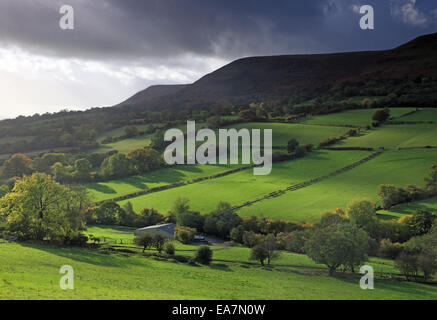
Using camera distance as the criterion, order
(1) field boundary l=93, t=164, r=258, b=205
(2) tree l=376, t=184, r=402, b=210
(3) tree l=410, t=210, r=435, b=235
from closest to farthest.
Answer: (3) tree l=410, t=210, r=435, b=235, (2) tree l=376, t=184, r=402, b=210, (1) field boundary l=93, t=164, r=258, b=205

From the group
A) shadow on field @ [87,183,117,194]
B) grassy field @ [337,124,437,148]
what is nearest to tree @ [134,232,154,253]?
shadow on field @ [87,183,117,194]

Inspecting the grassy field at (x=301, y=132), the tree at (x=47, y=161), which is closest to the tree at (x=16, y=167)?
the tree at (x=47, y=161)

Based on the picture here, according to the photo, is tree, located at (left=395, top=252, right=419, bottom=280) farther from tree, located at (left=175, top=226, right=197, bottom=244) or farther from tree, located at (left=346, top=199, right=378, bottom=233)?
tree, located at (left=175, top=226, right=197, bottom=244)

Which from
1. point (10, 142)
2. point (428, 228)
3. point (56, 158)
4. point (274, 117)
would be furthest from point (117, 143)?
point (428, 228)

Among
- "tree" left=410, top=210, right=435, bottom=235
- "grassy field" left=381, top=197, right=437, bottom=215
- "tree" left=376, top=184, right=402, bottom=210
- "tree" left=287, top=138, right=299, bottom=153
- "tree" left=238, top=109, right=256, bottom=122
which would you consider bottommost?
"tree" left=410, top=210, right=435, bottom=235

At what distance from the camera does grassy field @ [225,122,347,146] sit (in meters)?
112

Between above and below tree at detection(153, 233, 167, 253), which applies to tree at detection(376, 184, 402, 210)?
above

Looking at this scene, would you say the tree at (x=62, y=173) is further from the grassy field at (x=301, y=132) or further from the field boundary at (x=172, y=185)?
the grassy field at (x=301, y=132)

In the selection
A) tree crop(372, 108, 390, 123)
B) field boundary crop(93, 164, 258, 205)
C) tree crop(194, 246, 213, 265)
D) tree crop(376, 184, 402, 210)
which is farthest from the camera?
tree crop(372, 108, 390, 123)

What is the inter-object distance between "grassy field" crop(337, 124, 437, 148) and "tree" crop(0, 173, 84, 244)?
8154 cm

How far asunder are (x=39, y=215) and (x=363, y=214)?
50091mm

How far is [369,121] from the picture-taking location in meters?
121

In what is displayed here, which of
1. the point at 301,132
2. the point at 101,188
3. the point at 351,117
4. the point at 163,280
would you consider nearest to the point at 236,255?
the point at 163,280

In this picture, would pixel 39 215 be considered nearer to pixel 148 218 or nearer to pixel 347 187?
pixel 148 218
